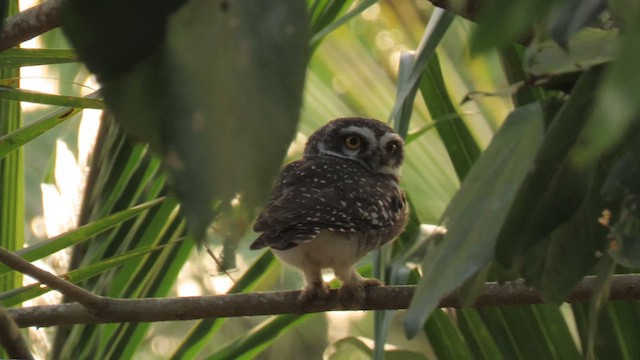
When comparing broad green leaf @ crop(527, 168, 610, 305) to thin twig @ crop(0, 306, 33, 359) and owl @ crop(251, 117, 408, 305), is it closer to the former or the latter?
thin twig @ crop(0, 306, 33, 359)

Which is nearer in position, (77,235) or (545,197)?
(545,197)

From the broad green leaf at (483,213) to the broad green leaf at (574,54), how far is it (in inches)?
1.7

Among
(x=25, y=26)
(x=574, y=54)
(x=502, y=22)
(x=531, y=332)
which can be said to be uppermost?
(x=25, y=26)

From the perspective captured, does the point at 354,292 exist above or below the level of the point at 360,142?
below

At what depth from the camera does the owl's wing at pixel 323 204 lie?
2.18m

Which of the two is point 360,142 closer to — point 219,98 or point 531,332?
point 531,332

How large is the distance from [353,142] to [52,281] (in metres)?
1.79

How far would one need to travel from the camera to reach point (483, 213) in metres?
0.74

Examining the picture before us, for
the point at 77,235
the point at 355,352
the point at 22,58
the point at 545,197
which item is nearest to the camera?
the point at 545,197

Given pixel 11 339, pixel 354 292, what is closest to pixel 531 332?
pixel 354 292

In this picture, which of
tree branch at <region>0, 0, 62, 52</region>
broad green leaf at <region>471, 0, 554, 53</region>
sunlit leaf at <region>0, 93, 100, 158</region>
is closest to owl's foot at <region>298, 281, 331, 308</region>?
sunlit leaf at <region>0, 93, 100, 158</region>

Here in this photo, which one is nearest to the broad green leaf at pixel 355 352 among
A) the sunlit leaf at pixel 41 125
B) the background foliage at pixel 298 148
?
the background foliage at pixel 298 148

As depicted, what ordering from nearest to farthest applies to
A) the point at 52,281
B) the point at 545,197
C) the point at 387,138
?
1. the point at 545,197
2. the point at 52,281
3. the point at 387,138

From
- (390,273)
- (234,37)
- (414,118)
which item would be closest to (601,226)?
(234,37)
